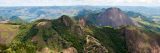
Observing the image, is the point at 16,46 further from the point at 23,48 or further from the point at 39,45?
the point at 39,45

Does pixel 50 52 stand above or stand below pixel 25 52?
below

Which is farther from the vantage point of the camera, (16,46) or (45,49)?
(45,49)

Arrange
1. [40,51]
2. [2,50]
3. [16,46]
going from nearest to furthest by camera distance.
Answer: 1. [2,50]
2. [16,46]
3. [40,51]

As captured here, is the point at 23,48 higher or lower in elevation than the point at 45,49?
higher

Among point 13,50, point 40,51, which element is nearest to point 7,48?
point 13,50

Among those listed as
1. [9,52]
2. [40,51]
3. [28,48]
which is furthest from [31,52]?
[40,51]

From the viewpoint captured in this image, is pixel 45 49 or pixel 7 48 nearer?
pixel 7 48

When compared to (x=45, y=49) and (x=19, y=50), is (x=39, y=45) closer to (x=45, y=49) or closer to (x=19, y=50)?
(x=45, y=49)

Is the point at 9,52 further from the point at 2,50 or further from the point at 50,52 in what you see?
the point at 50,52

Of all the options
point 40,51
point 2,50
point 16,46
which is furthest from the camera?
point 40,51
